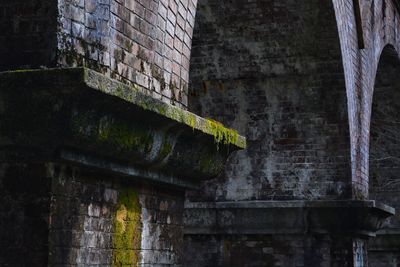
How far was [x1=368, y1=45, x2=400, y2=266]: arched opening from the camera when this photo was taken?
14.1 metres

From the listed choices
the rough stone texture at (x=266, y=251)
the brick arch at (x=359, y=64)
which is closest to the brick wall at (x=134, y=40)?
the brick arch at (x=359, y=64)

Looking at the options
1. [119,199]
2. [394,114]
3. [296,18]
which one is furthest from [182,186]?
[394,114]

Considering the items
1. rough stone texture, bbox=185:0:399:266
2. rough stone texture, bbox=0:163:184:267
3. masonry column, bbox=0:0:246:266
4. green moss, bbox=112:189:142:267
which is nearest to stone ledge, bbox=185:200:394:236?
rough stone texture, bbox=185:0:399:266

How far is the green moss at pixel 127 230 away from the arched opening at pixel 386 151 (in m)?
9.67

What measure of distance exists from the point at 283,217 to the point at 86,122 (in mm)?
6167

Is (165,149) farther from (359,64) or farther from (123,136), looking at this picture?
(359,64)

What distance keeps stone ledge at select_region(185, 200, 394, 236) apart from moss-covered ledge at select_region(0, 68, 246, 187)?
5180mm

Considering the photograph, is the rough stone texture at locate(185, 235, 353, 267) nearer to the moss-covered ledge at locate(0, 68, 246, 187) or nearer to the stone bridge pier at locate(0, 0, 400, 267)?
the stone bridge pier at locate(0, 0, 400, 267)

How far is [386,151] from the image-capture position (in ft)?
48.1

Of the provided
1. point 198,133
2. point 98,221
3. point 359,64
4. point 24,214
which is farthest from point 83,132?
point 359,64

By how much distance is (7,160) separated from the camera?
12.8ft

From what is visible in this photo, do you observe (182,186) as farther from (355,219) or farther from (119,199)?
(355,219)

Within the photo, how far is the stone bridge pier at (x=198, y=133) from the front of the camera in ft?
12.6

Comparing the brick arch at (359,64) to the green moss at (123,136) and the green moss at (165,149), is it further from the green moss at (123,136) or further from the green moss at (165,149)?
the green moss at (123,136)
